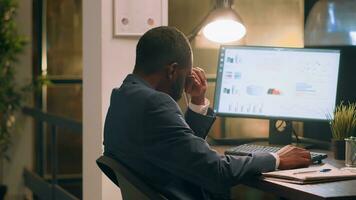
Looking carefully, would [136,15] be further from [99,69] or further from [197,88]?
[197,88]

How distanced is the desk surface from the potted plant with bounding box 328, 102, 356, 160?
420 mm

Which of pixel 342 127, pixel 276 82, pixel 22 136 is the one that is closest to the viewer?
pixel 342 127

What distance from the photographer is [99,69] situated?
8.55 ft

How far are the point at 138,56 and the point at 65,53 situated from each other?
2.95m

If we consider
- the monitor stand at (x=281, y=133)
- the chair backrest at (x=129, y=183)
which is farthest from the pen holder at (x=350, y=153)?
the chair backrest at (x=129, y=183)

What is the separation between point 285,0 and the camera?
10.1 ft

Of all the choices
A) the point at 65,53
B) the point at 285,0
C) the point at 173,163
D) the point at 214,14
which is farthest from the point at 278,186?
the point at 65,53

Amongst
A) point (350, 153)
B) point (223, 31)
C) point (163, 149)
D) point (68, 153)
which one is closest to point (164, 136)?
point (163, 149)

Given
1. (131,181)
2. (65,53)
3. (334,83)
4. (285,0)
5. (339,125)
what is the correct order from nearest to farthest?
(131,181) → (339,125) → (334,83) → (285,0) → (65,53)

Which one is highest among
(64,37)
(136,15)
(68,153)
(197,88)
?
(136,15)

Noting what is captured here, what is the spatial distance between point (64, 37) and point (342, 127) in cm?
290

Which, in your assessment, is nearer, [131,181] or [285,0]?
[131,181]

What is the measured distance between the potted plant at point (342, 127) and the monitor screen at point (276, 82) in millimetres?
244

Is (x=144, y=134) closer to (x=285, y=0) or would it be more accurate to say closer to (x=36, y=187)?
(x=285, y=0)
